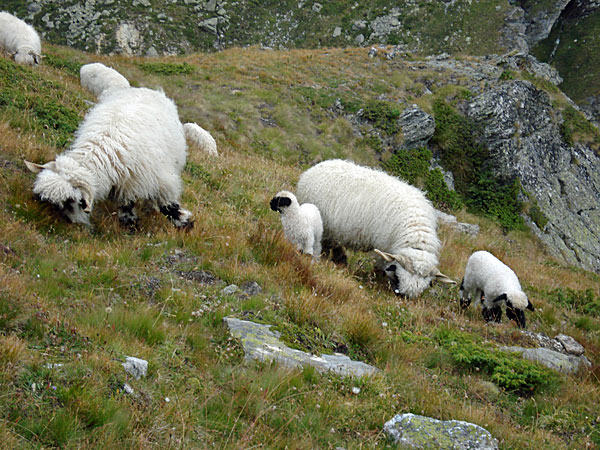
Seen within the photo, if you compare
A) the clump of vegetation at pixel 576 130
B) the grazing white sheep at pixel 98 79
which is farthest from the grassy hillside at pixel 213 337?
the clump of vegetation at pixel 576 130

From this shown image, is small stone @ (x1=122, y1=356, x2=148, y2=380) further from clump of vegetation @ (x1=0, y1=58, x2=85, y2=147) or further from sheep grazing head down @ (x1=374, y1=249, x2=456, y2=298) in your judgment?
clump of vegetation @ (x1=0, y1=58, x2=85, y2=147)

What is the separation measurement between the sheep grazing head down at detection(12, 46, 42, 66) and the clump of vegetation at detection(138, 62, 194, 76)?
6.89 m

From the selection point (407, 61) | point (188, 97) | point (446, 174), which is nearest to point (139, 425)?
point (188, 97)

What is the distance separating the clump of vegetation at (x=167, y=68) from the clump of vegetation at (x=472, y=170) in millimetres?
13772

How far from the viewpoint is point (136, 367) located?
366 cm

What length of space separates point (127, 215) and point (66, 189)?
1.14 m

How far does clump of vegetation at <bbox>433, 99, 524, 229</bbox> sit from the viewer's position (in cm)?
2314

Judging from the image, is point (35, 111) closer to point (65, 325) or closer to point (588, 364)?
point (65, 325)

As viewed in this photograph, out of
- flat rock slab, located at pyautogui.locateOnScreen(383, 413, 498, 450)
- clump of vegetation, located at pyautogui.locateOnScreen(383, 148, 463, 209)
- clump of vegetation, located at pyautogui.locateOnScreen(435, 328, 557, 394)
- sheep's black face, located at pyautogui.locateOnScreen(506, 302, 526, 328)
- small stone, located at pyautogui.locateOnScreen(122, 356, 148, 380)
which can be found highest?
small stone, located at pyautogui.locateOnScreen(122, 356, 148, 380)

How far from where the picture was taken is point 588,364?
271 inches

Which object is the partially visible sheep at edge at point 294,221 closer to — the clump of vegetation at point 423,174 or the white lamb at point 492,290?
the white lamb at point 492,290

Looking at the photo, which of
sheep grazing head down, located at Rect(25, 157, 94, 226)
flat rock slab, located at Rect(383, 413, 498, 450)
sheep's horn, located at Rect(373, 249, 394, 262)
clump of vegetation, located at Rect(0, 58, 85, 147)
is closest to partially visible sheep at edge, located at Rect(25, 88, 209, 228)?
sheep grazing head down, located at Rect(25, 157, 94, 226)

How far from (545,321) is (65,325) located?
887 centimetres

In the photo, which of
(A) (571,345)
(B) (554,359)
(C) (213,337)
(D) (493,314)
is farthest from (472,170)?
(C) (213,337)
